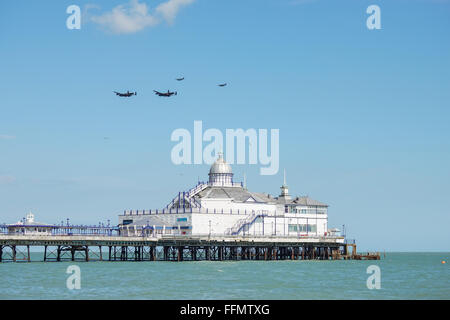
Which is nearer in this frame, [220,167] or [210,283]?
[210,283]

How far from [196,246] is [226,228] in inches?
450

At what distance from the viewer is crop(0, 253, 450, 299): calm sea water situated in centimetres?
7256

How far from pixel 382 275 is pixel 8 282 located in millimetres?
46030

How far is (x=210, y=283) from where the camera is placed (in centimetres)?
8350

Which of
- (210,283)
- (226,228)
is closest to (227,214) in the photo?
(226,228)

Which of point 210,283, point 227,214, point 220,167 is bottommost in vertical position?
point 210,283

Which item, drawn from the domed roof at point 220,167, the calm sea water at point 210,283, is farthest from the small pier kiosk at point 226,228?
the calm sea water at point 210,283

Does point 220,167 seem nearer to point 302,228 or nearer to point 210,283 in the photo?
point 302,228

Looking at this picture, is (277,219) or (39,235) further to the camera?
(277,219)
